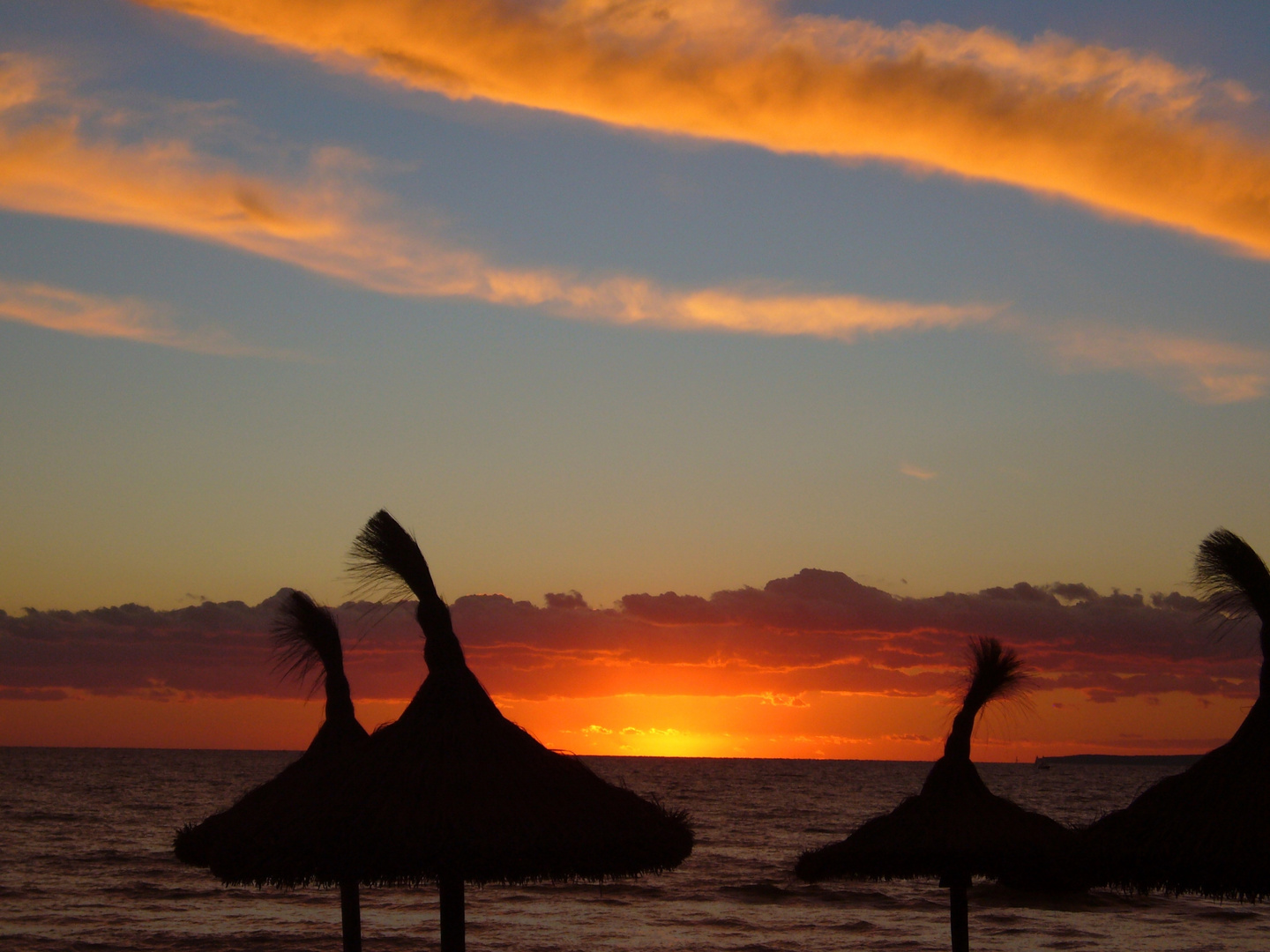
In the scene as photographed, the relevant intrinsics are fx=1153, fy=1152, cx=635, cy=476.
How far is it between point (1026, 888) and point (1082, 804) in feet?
288

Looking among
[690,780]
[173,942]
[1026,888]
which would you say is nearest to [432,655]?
[1026,888]

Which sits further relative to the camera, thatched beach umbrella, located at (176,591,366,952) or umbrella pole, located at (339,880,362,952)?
umbrella pole, located at (339,880,362,952)

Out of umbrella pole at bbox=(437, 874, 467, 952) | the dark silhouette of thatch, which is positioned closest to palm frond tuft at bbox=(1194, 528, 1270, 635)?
the dark silhouette of thatch

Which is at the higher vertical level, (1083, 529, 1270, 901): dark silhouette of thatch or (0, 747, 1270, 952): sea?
(1083, 529, 1270, 901): dark silhouette of thatch

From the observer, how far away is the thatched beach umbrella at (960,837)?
11320 mm

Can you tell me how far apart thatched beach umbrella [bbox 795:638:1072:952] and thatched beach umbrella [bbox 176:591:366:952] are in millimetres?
4877

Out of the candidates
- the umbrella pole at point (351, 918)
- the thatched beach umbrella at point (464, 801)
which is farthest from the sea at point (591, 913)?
the thatched beach umbrella at point (464, 801)

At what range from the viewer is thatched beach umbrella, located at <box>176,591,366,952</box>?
30.3 ft

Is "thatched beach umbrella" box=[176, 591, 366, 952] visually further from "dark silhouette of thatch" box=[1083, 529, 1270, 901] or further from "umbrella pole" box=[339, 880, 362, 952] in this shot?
"dark silhouette of thatch" box=[1083, 529, 1270, 901]

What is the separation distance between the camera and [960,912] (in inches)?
480

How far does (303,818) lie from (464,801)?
1397 millimetres

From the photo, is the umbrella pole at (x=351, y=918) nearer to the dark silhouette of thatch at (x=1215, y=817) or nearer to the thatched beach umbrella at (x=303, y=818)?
the thatched beach umbrella at (x=303, y=818)

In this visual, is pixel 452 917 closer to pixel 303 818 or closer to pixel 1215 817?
pixel 303 818

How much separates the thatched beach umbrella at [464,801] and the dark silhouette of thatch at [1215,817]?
12.5 ft
